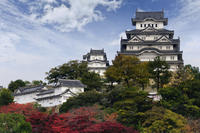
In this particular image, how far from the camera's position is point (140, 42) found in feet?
188

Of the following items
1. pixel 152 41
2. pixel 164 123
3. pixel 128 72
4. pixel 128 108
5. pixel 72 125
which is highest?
pixel 152 41

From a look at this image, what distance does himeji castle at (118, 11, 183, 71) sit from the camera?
180 feet

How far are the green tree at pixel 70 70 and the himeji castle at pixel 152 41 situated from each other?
9267 mm

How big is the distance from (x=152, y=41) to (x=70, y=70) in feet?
58.9

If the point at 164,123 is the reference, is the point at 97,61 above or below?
above

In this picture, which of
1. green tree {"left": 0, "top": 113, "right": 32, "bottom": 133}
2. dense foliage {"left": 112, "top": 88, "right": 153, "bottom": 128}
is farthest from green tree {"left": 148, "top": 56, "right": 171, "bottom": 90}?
green tree {"left": 0, "top": 113, "right": 32, "bottom": 133}

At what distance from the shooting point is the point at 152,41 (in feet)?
188

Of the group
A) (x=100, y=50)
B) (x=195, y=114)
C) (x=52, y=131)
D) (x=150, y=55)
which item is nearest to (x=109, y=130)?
(x=52, y=131)

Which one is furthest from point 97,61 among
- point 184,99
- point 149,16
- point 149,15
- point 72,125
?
point 72,125

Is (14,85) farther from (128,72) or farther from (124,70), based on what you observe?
(128,72)

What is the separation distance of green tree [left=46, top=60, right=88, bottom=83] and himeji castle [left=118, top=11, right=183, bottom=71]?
927 centimetres

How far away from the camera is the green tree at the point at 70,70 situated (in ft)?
165

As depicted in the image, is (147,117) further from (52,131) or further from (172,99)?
(52,131)

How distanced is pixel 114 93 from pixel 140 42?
26.4m
